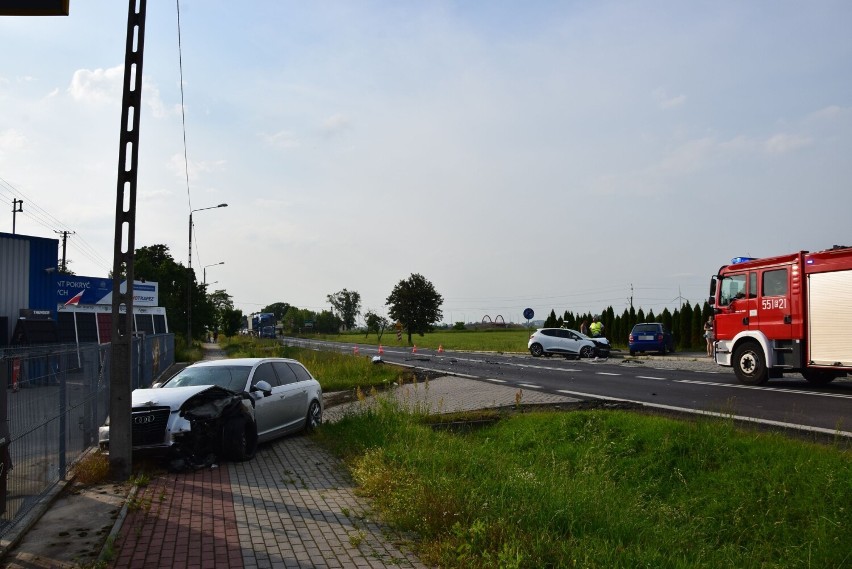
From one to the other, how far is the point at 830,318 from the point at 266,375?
41.0ft

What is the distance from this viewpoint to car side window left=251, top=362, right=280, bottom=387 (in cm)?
1102

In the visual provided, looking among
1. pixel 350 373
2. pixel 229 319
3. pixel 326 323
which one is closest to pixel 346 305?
pixel 326 323

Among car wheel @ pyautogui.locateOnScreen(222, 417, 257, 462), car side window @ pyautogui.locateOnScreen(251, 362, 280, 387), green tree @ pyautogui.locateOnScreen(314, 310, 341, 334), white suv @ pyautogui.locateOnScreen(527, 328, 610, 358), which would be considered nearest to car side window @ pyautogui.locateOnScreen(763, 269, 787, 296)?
car side window @ pyautogui.locateOnScreen(251, 362, 280, 387)

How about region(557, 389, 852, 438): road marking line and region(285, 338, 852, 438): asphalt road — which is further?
region(285, 338, 852, 438): asphalt road

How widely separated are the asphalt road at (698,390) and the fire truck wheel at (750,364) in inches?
9.7

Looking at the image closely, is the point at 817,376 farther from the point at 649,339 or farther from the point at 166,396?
the point at 649,339

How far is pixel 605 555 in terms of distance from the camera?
5.12 meters

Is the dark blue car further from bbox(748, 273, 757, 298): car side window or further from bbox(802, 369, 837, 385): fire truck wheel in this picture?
bbox(748, 273, 757, 298): car side window

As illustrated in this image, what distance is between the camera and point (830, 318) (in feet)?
54.2

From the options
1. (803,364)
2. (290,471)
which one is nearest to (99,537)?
(290,471)

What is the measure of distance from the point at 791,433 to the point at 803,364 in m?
7.12

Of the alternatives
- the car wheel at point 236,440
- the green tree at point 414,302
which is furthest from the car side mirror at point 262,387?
the green tree at point 414,302

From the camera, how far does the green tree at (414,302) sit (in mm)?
69375

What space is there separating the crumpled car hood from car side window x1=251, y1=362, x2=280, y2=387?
108cm
